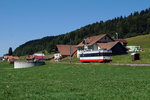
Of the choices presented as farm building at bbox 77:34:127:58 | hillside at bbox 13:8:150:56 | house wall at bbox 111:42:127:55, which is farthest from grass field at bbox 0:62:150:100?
hillside at bbox 13:8:150:56

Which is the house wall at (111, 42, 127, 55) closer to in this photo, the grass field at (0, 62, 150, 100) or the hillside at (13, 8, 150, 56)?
the grass field at (0, 62, 150, 100)

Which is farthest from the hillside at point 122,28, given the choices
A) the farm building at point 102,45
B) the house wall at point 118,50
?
the house wall at point 118,50

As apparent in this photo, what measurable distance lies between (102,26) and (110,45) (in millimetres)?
118324

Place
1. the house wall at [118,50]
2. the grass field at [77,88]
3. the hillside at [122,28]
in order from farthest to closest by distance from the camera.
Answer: the hillside at [122,28], the house wall at [118,50], the grass field at [77,88]

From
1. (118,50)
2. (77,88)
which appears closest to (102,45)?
(118,50)

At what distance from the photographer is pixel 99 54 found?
44375 mm

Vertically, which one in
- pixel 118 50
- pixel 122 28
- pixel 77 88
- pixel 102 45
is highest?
pixel 122 28

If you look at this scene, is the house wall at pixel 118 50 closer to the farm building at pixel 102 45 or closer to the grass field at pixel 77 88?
the farm building at pixel 102 45

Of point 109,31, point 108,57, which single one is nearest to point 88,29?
point 109,31

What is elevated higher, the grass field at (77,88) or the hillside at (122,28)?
the hillside at (122,28)

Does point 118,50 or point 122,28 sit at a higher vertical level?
point 122,28

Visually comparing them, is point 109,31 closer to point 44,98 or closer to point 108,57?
point 108,57

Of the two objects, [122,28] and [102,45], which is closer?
[102,45]

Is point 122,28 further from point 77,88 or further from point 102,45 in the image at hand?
point 77,88
